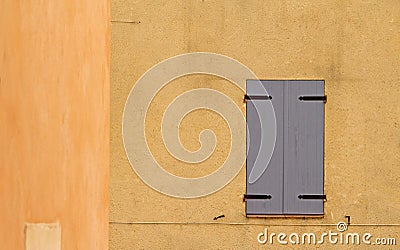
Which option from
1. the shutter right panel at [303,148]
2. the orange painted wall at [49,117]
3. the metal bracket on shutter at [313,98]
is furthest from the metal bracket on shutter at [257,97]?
the orange painted wall at [49,117]

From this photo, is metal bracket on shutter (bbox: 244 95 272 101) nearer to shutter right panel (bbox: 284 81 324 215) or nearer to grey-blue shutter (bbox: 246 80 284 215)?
grey-blue shutter (bbox: 246 80 284 215)

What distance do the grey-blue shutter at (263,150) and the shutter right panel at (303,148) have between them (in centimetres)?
5

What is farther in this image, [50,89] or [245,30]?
[245,30]

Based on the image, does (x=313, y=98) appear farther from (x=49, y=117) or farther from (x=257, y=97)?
(x=49, y=117)

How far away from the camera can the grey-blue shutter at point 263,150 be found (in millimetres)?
6496

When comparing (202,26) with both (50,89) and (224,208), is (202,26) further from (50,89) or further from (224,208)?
(50,89)

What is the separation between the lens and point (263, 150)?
21.4ft

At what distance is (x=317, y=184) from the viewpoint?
21.4 ft

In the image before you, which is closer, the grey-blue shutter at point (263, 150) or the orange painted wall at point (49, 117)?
the orange painted wall at point (49, 117)

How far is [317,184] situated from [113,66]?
189 centimetres

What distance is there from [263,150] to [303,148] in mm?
324

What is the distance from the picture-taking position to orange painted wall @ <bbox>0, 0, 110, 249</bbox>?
118 cm

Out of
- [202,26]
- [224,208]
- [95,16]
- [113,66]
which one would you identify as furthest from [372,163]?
[95,16]

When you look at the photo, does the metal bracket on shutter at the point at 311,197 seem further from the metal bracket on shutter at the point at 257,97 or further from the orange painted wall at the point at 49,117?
the orange painted wall at the point at 49,117
